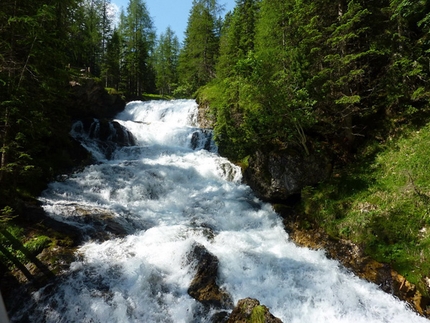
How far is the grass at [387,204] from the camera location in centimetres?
864

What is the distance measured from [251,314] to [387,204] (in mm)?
6807

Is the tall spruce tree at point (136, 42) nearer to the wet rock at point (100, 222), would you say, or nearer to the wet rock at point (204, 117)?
the wet rock at point (204, 117)

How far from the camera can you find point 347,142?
43.5 ft

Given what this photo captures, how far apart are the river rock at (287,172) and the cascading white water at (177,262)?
993 mm

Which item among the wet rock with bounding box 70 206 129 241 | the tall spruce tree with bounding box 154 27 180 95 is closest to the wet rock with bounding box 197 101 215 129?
the wet rock with bounding box 70 206 129 241

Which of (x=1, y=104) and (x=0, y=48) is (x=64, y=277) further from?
(x=0, y=48)

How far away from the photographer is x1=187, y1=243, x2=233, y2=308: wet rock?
25.0 feet

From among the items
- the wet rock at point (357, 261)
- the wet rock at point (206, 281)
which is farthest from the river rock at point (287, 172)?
the wet rock at point (206, 281)

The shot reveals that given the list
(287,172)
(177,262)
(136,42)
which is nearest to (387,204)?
(287,172)

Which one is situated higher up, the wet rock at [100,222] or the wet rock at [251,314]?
the wet rock at [100,222]

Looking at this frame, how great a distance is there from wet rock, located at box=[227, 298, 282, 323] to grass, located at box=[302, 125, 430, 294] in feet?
16.2

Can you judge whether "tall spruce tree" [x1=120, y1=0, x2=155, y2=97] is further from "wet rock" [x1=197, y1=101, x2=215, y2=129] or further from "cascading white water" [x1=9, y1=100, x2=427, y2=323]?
"cascading white water" [x1=9, y1=100, x2=427, y2=323]

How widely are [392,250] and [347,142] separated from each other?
5838mm

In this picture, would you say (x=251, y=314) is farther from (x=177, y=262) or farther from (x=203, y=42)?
(x=203, y=42)
